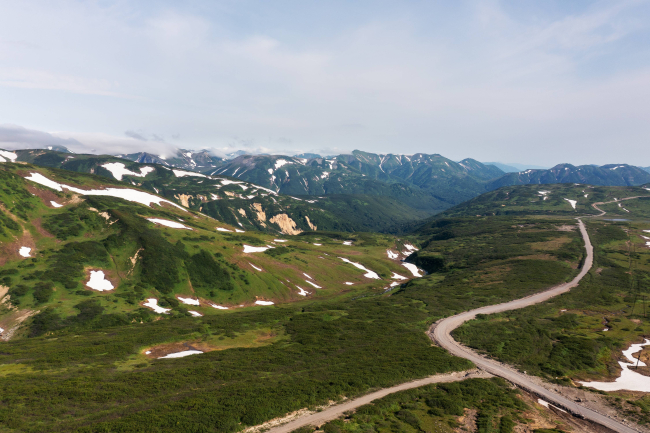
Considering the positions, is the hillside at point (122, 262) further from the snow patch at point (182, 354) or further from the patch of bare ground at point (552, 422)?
the patch of bare ground at point (552, 422)

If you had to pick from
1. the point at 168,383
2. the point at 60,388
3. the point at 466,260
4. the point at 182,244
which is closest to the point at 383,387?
the point at 168,383

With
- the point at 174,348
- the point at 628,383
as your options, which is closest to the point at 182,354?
the point at 174,348

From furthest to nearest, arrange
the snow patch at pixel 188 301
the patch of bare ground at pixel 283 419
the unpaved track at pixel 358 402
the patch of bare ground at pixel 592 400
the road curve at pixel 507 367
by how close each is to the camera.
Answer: the snow patch at pixel 188 301 < the road curve at pixel 507 367 < the patch of bare ground at pixel 592 400 < the unpaved track at pixel 358 402 < the patch of bare ground at pixel 283 419

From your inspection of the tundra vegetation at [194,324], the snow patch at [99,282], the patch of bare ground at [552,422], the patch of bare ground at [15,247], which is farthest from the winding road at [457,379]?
the patch of bare ground at [15,247]

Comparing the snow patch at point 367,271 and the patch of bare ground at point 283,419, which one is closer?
the patch of bare ground at point 283,419

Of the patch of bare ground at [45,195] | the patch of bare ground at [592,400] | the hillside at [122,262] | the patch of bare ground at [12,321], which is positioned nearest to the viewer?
the patch of bare ground at [592,400]

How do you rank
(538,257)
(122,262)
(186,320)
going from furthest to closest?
(538,257), (122,262), (186,320)

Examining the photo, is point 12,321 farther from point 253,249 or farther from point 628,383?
point 628,383
